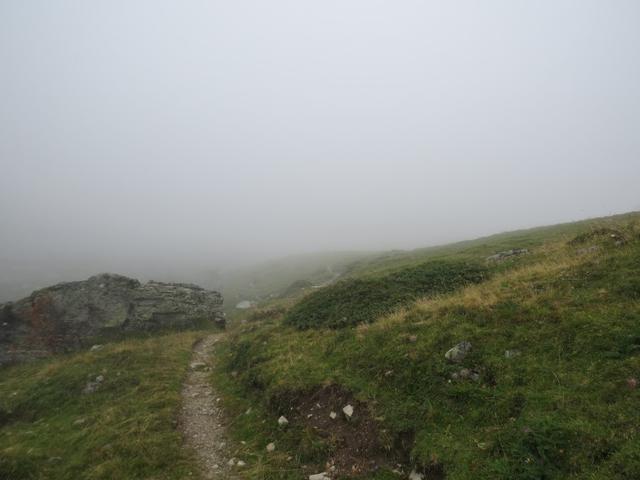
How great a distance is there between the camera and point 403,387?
10883 millimetres

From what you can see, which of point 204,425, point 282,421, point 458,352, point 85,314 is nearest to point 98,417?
point 204,425

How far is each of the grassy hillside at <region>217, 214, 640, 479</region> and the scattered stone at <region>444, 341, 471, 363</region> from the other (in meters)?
0.14

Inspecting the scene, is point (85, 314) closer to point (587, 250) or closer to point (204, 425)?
point (204, 425)

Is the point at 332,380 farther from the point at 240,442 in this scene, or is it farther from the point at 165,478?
the point at 165,478

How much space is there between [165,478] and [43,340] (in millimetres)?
22339

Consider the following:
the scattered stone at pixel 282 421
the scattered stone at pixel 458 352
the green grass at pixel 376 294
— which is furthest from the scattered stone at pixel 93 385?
the scattered stone at pixel 458 352

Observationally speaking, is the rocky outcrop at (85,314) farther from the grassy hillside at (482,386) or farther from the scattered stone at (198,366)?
the grassy hillside at (482,386)

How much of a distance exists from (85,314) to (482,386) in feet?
97.5

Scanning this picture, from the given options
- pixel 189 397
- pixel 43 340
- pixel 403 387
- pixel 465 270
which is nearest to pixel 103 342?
pixel 43 340

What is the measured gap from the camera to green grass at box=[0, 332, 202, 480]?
1122cm

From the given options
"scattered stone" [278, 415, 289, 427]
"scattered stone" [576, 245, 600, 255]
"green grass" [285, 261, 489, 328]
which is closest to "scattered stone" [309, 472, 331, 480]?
"scattered stone" [278, 415, 289, 427]

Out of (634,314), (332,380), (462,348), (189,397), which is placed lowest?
(189,397)

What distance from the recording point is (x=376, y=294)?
64.5 ft

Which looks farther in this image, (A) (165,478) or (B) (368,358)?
(B) (368,358)
